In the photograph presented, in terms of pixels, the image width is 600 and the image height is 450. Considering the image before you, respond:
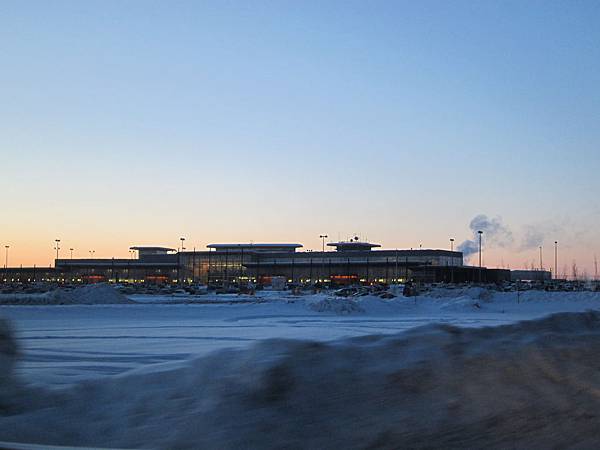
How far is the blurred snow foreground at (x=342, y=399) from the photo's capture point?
4984 mm

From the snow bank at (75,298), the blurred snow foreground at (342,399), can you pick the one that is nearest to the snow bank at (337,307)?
the snow bank at (75,298)

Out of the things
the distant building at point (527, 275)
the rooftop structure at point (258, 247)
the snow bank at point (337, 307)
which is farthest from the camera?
the distant building at point (527, 275)

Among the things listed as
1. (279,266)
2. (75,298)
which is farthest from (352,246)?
(75,298)

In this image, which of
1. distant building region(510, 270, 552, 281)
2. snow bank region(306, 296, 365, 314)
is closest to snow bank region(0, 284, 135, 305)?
snow bank region(306, 296, 365, 314)

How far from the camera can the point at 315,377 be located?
5.70 meters

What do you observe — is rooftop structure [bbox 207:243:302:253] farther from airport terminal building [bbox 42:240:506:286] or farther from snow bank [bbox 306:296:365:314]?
snow bank [bbox 306:296:365:314]

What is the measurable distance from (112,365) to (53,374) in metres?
1.34

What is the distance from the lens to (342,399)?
18.0 feet

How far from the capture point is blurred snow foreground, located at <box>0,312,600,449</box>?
498 cm

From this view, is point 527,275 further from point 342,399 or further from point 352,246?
point 342,399

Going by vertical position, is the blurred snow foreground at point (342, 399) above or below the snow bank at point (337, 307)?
above

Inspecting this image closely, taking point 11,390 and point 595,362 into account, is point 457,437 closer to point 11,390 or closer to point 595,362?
point 595,362

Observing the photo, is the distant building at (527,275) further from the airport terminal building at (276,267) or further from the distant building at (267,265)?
the distant building at (267,265)

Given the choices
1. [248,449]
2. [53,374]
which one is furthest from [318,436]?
[53,374]
